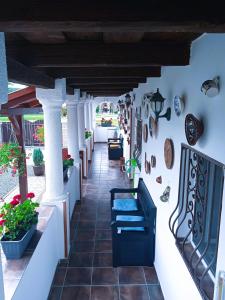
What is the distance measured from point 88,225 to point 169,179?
3.07m

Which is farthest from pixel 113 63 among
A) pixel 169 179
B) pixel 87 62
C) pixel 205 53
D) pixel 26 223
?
pixel 26 223

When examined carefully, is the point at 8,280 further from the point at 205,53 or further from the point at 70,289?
the point at 205,53

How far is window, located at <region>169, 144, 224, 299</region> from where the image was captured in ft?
8.39

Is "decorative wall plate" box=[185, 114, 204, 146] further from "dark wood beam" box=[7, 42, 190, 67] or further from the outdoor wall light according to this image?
"dark wood beam" box=[7, 42, 190, 67]

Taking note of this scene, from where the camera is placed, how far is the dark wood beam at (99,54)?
8.68 feet

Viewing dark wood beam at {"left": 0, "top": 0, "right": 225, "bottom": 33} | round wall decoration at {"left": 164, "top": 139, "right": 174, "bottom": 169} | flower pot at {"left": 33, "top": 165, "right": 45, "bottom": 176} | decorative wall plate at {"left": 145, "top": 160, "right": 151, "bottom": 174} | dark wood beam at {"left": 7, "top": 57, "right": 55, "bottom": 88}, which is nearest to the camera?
dark wood beam at {"left": 0, "top": 0, "right": 225, "bottom": 33}

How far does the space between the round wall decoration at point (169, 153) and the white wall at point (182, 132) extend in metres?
0.08

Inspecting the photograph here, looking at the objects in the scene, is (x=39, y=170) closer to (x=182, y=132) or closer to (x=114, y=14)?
(x=182, y=132)

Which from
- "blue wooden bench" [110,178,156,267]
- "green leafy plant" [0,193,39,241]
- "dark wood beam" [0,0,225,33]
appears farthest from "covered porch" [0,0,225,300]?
"green leafy plant" [0,193,39,241]

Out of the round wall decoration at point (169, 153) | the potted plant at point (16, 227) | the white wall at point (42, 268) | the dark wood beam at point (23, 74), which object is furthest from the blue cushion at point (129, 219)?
A: the dark wood beam at point (23, 74)

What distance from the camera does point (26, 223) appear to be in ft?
11.0

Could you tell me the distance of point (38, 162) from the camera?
35.2ft

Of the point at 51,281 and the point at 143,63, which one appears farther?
the point at 51,281

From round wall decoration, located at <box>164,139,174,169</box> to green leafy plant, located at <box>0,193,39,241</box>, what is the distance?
181cm
